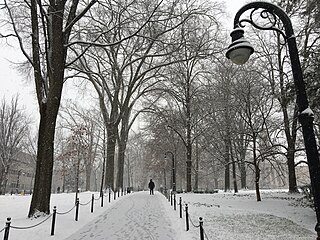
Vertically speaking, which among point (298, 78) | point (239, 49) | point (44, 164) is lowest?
point (44, 164)

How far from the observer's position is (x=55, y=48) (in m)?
12.2

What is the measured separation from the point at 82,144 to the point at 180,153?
18701 mm

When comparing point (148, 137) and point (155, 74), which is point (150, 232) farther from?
point (148, 137)

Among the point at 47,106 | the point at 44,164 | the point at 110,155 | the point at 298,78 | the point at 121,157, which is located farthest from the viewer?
the point at 121,157

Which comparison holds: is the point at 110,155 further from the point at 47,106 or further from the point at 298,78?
the point at 298,78

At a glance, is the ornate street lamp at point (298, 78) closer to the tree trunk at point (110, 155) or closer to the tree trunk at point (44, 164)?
the tree trunk at point (44, 164)

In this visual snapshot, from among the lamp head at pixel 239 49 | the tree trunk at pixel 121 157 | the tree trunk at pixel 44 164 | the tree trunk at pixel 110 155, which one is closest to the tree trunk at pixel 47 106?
the tree trunk at pixel 44 164

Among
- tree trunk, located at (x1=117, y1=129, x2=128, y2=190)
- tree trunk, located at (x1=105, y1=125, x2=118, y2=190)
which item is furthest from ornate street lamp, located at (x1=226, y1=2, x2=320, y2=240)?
Result: tree trunk, located at (x1=117, y1=129, x2=128, y2=190)

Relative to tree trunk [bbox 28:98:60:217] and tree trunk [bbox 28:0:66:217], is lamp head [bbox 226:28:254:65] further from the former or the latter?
tree trunk [bbox 28:98:60:217]

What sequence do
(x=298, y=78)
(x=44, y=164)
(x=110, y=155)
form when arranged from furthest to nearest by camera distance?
(x=110, y=155) → (x=44, y=164) → (x=298, y=78)

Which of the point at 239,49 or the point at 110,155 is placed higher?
the point at 110,155

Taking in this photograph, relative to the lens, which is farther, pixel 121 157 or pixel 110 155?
pixel 121 157

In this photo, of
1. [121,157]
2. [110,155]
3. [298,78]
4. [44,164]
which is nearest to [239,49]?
[298,78]

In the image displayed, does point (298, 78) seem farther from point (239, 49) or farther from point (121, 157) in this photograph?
point (121, 157)
